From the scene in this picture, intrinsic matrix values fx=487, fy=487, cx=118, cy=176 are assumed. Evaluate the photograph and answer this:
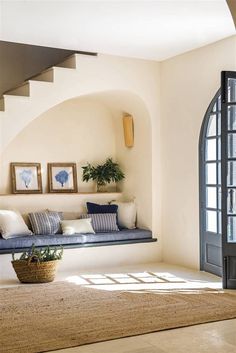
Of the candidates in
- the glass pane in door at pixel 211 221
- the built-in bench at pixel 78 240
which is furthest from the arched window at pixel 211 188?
the built-in bench at pixel 78 240

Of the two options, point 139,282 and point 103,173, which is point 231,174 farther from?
point 103,173

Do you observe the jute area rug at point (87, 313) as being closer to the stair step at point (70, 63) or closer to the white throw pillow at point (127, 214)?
the white throw pillow at point (127, 214)

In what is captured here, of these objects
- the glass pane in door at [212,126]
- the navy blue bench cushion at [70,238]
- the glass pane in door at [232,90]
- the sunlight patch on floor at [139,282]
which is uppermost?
the glass pane in door at [232,90]

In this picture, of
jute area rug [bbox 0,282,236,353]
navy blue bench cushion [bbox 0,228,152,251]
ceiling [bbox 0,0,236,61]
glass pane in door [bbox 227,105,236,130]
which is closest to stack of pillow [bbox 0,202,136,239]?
navy blue bench cushion [bbox 0,228,152,251]

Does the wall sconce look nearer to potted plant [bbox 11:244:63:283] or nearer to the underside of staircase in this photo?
the underside of staircase

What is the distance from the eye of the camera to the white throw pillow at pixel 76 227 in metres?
7.03

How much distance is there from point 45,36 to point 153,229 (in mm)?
3269

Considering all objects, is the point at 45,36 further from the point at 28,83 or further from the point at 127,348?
the point at 127,348

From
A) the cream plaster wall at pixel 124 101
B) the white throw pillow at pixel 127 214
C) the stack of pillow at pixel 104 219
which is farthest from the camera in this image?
the white throw pillow at pixel 127 214

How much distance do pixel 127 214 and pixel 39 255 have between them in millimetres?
2062

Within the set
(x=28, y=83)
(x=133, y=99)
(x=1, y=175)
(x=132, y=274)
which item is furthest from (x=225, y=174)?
(x=1, y=175)

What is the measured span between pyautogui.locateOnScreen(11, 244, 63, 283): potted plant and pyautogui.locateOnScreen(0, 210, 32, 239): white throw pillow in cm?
60

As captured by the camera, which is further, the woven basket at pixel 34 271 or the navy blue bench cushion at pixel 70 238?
the navy blue bench cushion at pixel 70 238

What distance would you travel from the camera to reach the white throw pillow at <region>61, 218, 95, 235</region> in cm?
703
